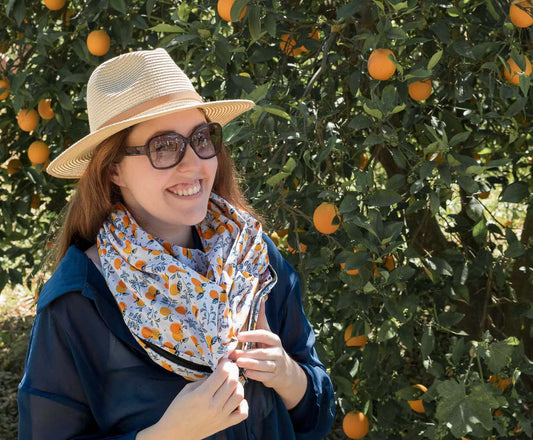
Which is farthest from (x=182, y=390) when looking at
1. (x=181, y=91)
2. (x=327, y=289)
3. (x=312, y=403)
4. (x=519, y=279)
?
(x=519, y=279)

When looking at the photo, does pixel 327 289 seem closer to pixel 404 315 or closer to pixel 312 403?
pixel 404 315

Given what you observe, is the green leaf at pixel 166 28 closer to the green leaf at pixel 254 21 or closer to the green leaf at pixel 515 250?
the green leaf at pixel 254 21

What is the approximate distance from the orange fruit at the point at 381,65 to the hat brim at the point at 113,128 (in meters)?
0.45

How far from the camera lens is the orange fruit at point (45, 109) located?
269cm

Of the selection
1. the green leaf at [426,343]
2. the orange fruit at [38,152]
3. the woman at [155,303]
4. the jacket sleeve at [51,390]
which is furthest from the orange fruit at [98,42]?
the jacket sleeve at [51,390]

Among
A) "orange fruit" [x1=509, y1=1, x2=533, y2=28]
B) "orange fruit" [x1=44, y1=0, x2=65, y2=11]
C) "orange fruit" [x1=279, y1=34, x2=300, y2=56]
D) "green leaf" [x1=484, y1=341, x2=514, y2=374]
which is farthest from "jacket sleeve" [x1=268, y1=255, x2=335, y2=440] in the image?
"orange fruit" [x1=44, y1=0, x2=65, y2=11]

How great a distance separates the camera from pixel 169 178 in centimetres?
133

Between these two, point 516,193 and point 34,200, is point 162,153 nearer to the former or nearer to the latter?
point 516,193

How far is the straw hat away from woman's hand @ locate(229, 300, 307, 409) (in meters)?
0.39

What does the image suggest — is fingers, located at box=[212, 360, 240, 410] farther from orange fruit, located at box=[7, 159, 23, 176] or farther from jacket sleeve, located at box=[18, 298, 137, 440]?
orange fruit, located at box=[7, 159, 23, 176]

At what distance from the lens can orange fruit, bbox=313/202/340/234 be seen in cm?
201

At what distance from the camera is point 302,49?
2438 millimetres

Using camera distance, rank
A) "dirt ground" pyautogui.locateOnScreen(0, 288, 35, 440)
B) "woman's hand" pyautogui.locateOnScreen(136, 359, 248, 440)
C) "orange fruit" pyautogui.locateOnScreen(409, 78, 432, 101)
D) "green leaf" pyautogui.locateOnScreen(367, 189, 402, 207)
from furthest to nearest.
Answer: "dirt ground" pyautogui.locateOnScreen(0, 288, 35, 440) → "orange fruit" pyautogui.locateOnScreen(409, 78, 432, 101) → "green leaf" pyautogui.locateOnScreen(367, 189, 402, 207) → "woman's hand" pyautogui.locateOnScreen(136, 359, 248, 440)

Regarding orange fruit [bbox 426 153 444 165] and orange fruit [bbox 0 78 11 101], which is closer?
orange fruit [bbox 426 153 444 165]
